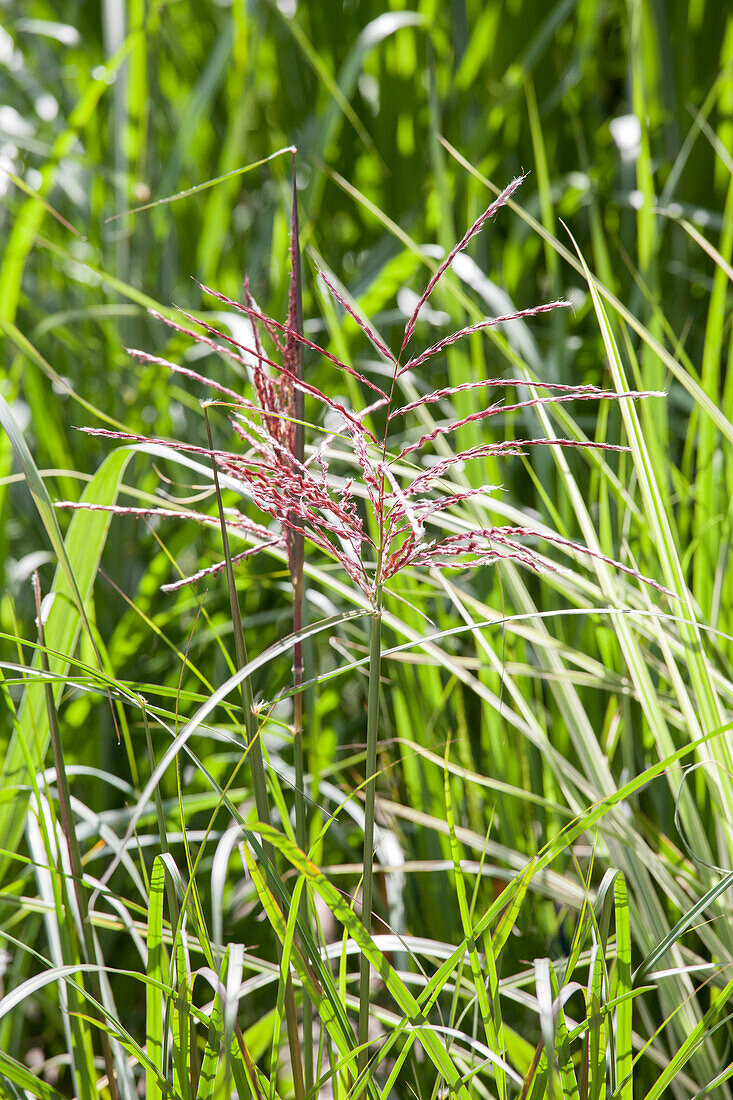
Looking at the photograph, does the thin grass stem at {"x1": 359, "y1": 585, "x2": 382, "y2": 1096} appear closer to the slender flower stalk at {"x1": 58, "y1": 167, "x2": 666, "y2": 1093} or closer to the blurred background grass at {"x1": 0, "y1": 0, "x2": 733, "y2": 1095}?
the slender flower stalk at {"x1": 58, "y1": 167, "x2": 666, "y2": 1093}

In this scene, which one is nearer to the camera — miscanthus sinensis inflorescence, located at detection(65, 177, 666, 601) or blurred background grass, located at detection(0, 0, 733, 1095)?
miscanthus sinensis inflorescence, located at detection(65, 177, 666, 601)

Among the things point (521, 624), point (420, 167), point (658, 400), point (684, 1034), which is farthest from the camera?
point (420, 167)

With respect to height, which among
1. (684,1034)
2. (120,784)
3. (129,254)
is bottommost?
(684,1034)

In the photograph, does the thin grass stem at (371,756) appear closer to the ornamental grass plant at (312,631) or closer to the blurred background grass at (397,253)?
the ornamental grass plant at (312,631)

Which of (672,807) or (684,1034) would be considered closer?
(684,1034)

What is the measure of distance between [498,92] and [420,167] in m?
0.18

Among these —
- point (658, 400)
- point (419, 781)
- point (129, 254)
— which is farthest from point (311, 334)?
point (419, 781)

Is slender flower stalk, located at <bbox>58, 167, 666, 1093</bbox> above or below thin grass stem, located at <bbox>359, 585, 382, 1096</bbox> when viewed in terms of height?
above

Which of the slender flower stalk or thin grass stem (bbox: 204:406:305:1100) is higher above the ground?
the slender flower stalk

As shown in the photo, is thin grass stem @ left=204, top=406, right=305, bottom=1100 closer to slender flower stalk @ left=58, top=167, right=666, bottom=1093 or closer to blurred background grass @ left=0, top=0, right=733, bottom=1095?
slender flower stalk @ left=58, top=167, right=666, bottom=1093

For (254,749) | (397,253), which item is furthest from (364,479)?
(397,253)

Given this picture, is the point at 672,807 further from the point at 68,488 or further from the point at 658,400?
the point at 68,488

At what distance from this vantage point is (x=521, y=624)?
0.61 meters

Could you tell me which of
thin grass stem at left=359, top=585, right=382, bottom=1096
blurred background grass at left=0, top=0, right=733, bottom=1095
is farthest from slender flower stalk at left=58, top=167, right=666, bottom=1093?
blurred background grass at left=0, top=0, right=733, bottom=1095
